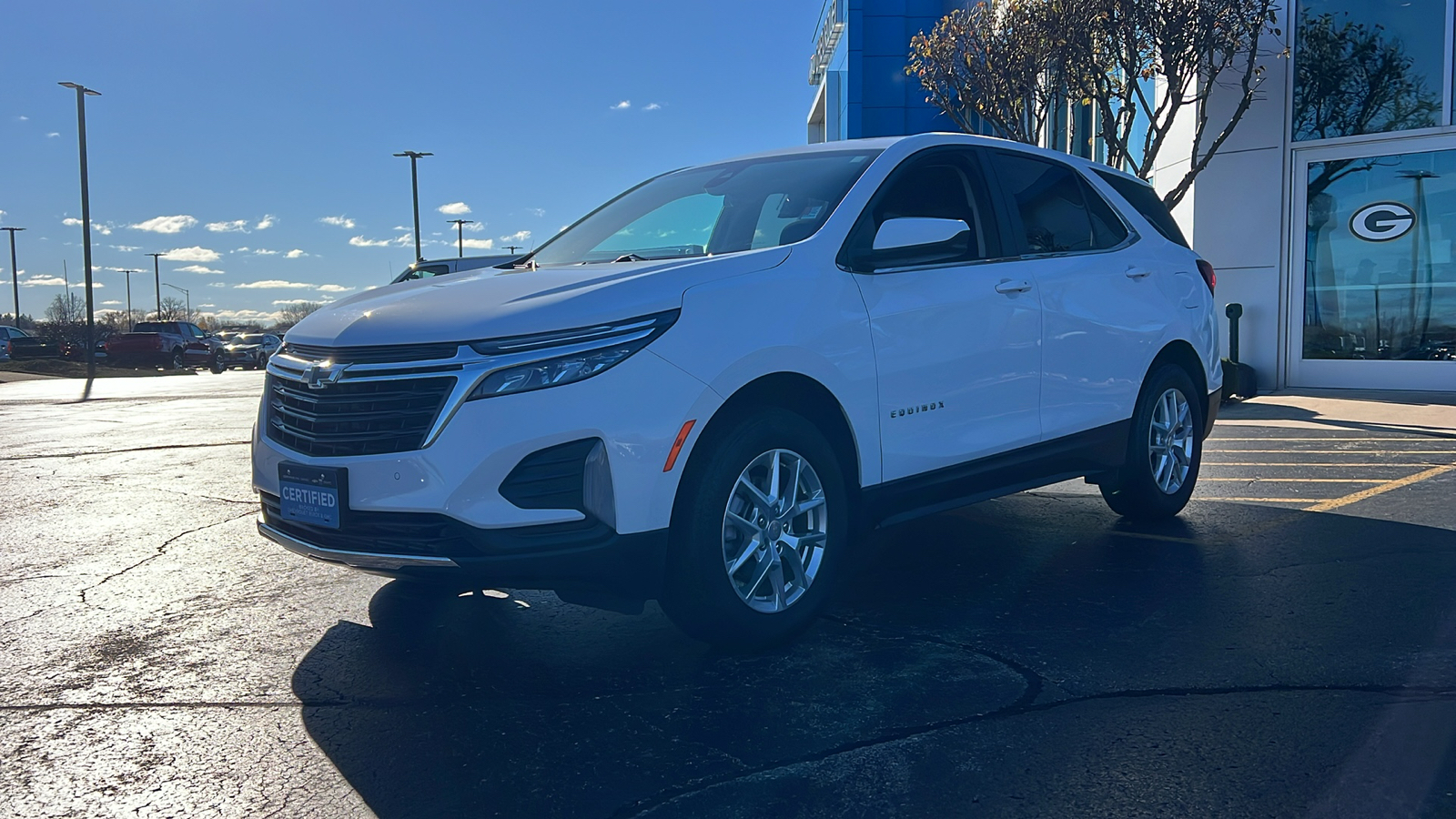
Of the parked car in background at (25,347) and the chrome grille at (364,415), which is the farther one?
the parked car in background at (25,347)

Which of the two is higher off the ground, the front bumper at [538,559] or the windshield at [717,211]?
the windshield at [717,211]

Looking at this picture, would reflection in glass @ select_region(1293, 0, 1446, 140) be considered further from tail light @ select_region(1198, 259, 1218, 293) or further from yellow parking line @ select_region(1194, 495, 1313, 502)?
tail light @ select_region(1198, 259, 1218, 293)

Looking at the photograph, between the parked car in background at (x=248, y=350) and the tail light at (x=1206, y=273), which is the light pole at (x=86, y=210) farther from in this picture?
the tail light at (x=1206, y=273)

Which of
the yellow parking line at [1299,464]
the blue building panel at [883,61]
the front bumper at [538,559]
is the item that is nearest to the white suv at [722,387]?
the front bumper at [538,559]

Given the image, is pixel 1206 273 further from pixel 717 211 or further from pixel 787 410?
pixel 787 410

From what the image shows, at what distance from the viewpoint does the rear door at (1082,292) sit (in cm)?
511

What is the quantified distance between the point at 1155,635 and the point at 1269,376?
12907 millimetres

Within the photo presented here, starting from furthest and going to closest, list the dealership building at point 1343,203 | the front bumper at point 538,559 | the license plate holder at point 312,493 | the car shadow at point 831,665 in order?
1. the dealership building at point 1343,203
2. the license plate holder at point 312,493
3. the front bumper at point 538,559
4. the car shadow at point 831,665

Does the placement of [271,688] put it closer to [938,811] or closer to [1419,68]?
[938,811]

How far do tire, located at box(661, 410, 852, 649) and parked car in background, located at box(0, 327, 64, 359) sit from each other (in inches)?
1625

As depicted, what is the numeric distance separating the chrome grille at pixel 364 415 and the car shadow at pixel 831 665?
2.57ft

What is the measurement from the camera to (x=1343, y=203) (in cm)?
1495

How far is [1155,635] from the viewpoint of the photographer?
4039 mm

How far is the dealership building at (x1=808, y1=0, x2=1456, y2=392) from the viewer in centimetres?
1420
